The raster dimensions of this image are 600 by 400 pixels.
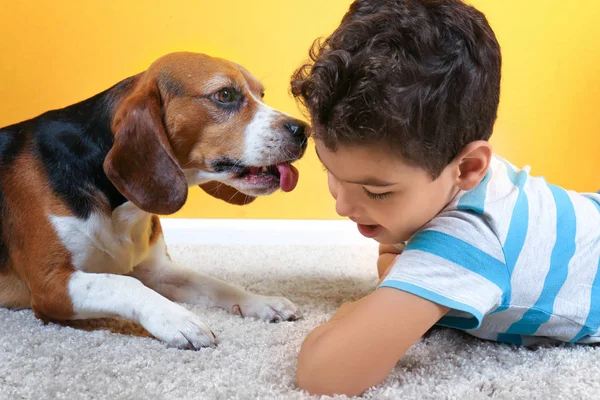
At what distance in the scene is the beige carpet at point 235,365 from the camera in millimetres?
1068

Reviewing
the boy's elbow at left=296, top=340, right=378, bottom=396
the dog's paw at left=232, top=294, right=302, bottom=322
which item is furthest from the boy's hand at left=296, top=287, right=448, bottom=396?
the dog's paw at left=232, top=294, right=302, bottom=322

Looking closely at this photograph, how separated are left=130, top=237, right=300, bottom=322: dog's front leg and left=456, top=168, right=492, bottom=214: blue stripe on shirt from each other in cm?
58

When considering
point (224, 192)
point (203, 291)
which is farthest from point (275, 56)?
point (203, 291)

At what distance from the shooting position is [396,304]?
106 cm

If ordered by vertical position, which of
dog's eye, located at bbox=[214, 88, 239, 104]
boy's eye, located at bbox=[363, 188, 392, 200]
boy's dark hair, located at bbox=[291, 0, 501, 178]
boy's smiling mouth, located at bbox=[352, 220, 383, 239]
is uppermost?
boy's dark hair, located at bbox=[291, 0, 501, 178]

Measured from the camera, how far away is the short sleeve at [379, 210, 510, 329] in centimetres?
106

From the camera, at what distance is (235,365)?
1.19m

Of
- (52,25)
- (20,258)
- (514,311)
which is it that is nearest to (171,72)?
(20,258)

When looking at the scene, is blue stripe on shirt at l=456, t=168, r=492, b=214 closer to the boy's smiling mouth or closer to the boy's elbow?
the boy's smiling mouth

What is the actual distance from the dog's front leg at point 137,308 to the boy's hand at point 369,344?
333 mm

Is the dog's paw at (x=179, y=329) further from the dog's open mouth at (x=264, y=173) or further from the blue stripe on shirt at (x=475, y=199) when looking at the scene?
the blue stripe on shirt at (x=475, y=199)

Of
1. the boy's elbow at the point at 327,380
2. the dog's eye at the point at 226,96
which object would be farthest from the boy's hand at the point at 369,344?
the dog's eye at the point at 226,96

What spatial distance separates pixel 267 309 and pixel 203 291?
24cm

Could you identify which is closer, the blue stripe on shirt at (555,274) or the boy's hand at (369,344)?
the boy's hand at (369,344)
